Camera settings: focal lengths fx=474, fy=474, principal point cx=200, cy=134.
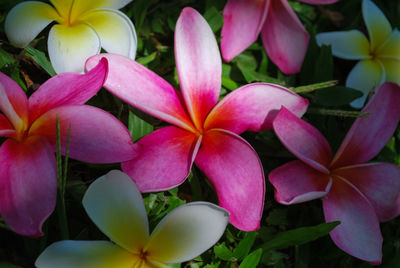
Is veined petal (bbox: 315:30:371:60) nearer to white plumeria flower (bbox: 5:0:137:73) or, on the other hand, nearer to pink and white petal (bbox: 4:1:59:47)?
white plumeria flower (bbox: 5:0:137:73)

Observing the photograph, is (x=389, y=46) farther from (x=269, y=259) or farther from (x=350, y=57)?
(x=269, y=259)

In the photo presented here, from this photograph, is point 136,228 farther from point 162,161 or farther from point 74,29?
point 74,29

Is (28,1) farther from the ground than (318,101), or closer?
farther from the ground

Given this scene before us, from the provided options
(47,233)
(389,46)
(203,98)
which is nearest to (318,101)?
(389,46)

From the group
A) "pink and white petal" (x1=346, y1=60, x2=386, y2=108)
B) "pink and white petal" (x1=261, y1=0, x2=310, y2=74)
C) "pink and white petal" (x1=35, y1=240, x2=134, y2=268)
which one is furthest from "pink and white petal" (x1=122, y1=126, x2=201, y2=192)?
"pink and white petal" (x1=346, y1=60, x2=386, y2=108)

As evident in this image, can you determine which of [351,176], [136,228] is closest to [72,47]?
[136,228]
